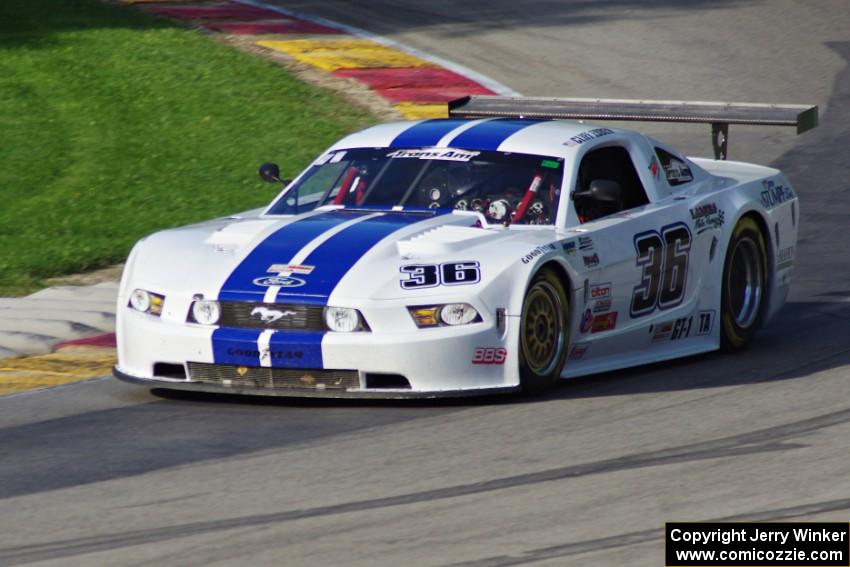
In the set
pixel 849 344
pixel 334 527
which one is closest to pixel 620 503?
pixel 334 527

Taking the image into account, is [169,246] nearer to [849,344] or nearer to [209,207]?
[849,344]

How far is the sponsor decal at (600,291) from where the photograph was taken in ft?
28.3

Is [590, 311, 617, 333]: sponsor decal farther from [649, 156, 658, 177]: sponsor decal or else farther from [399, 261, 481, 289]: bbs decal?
[649, 156, 658, 177]: sponsor decal

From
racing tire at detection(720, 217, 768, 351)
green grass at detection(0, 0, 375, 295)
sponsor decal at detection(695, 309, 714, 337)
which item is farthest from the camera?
green grass at detection(0, 0, 375, 295)

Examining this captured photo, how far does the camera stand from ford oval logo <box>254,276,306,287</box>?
7.99 metres

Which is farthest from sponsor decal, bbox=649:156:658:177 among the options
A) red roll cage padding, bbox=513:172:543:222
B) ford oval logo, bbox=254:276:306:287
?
ford oval logo, bbox=254:276:306:287

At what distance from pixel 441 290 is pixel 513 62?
12658 millimetres

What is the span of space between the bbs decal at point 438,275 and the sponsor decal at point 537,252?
0.80ft

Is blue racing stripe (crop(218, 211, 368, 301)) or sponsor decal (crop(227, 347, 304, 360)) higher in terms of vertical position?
blue racing stripe (crop(218, 211, 368, 301))

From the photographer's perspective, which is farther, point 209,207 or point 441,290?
point 209,207

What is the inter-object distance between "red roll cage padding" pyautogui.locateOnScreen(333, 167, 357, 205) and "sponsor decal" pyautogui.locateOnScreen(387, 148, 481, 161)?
216mm

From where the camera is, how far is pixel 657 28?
73.7ft

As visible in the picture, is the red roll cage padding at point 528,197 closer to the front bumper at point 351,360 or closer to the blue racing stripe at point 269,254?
the blue racing stripe at point 269,254

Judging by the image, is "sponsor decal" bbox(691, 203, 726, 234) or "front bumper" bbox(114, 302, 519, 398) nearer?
"front bumper" bbox(114, 302, 519, 398)
